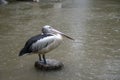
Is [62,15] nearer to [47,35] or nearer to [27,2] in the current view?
[27,2]

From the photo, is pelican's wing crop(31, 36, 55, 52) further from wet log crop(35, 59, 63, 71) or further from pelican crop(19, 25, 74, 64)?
wet log crop(35, 59, 63, 71)

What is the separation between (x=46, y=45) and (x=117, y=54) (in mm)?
1391

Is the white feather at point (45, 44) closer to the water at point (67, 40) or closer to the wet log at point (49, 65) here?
the wet log at point (49, 65)

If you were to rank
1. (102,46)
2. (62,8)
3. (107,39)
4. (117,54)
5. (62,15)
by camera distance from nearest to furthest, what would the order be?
(117,54)
(102,46)
(107,39)
(62,15)
(62,8)

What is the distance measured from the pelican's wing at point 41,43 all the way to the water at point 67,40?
1.15 feet

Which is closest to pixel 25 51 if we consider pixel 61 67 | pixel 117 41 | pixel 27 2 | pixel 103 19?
pixel 61 67

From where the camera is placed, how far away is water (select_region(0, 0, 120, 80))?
501cm

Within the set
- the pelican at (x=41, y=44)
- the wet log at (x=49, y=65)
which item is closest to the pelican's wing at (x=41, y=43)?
the pelican at (x=41, y=44)

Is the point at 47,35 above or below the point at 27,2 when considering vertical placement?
above

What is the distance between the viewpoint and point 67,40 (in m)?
6.98

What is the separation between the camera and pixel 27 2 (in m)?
12.9

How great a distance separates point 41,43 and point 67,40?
6.66ft

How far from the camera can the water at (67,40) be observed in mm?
5012

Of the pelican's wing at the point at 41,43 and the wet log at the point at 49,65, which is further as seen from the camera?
the wet log at the point at 49,65
